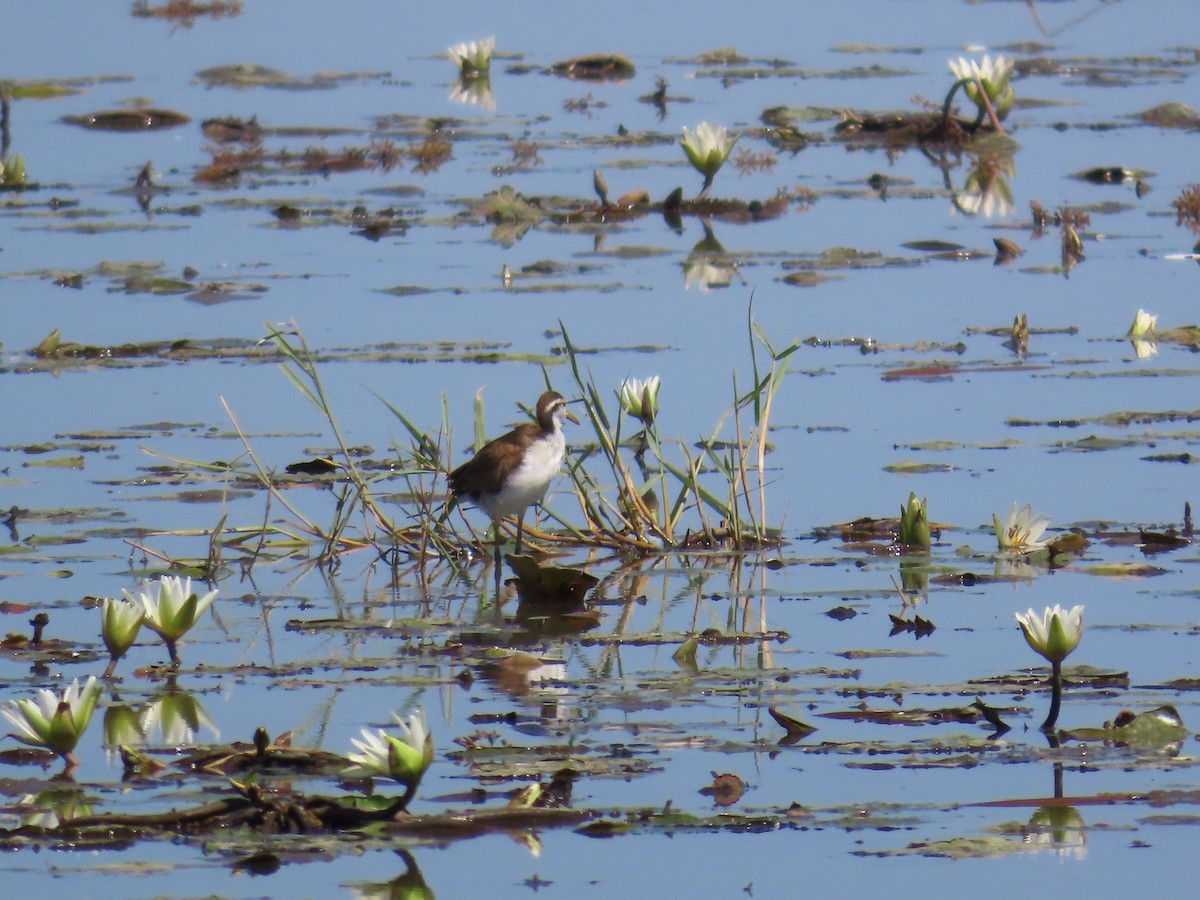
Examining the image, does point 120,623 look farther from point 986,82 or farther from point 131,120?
point 131,120

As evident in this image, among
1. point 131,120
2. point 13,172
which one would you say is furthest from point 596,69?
point 13,172

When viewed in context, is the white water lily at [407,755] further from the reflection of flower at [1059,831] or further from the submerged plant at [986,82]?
the submerged plant at [986,82]

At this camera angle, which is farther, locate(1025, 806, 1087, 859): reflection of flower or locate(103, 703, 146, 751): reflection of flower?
locate(103, 703, 146, 751): reflection of flower

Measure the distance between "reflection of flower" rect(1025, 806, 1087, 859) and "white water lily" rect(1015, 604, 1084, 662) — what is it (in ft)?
1.66

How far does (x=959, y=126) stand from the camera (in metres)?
16.6

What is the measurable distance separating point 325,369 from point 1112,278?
4800 mm

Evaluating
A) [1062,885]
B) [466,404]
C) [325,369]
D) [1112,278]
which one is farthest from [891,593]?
[1112,278]

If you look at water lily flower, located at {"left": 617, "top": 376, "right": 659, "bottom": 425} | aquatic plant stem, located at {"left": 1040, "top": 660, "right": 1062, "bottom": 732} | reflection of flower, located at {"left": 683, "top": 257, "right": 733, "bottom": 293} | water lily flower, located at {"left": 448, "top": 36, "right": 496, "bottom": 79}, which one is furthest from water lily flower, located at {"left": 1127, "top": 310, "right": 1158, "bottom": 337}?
water lily flower, located at {"left": 448, "top": 36, "right": 496, "bottom": 79}

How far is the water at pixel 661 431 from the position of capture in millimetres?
5012

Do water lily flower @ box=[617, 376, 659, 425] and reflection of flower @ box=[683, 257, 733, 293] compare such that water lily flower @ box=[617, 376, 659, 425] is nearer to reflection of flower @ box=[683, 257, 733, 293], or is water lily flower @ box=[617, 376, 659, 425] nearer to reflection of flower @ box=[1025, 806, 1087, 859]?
reflection of flower @ box=[1025, 806, 1087, 859]

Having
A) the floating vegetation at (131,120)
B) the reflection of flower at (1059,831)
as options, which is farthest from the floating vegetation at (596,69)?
the reflection of flower at (1059,831)

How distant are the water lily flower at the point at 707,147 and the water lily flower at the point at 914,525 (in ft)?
22.5

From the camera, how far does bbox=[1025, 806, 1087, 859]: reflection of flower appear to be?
4703 millimetres

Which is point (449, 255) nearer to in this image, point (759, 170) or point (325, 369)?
point (325, 369)
